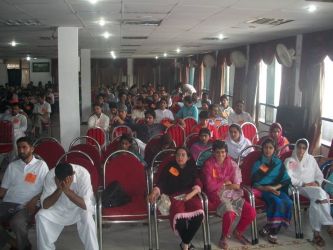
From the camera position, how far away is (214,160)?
3.95 meters

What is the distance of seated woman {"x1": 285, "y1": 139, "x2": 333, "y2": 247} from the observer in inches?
147

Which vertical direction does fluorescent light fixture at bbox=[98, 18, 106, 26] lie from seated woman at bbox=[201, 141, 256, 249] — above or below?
above

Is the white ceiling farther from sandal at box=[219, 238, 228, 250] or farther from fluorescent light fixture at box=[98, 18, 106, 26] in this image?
sandal at box=[219, 238, 228, 250]

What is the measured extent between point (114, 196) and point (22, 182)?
88cm

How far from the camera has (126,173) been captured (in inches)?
154

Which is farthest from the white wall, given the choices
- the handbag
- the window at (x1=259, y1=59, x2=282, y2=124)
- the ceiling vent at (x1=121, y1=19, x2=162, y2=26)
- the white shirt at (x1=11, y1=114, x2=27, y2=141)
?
the handbag

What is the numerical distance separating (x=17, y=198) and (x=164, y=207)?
4.55 feet

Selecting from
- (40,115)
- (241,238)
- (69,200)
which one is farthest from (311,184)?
(40,115)

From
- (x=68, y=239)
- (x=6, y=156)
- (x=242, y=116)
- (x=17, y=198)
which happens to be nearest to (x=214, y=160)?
(x=68, y=239)

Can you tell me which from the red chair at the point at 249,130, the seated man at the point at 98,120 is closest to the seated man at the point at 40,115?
the seated man at the point at 98,120

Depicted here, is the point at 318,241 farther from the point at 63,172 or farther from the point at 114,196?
the point at 63,172

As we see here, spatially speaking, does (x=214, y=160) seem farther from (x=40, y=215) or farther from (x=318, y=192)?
(x=40, y=215)

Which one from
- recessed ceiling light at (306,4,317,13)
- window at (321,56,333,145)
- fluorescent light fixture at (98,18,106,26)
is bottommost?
window at (321,56,333,145)

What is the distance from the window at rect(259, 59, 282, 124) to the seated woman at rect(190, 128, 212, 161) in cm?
505
